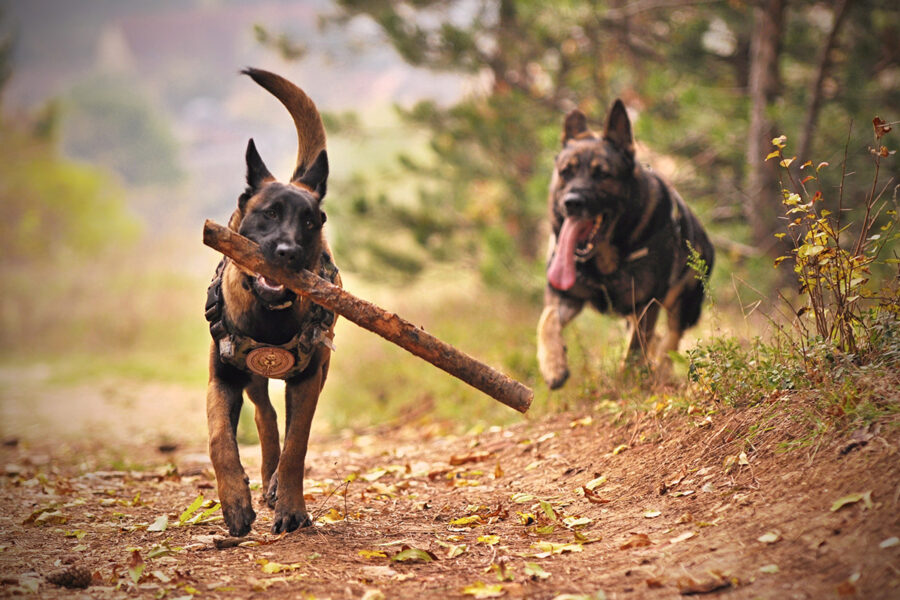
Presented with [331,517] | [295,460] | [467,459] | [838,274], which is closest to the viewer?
[838,274]

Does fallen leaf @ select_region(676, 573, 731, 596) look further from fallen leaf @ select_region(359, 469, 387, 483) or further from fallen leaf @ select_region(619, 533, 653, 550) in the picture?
fallen leaf @ select_region(359, 469, 387, 483)

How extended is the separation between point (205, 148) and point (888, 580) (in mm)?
75432

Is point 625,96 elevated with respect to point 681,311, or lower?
elevated

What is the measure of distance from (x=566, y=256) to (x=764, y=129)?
468 cm

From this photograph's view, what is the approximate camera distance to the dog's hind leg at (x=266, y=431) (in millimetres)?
4854

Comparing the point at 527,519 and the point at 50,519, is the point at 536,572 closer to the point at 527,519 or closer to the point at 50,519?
the point at 527,519

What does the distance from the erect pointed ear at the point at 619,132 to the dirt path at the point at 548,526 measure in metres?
2.06

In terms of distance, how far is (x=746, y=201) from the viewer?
10.3m

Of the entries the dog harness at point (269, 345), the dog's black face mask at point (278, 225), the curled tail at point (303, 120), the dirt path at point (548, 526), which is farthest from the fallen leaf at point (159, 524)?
the curled tail at point (303, 120)

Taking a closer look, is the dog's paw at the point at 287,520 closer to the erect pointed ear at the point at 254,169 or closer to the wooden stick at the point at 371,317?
the wooden stick at the point at 371,317

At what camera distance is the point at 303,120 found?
4.99 meters

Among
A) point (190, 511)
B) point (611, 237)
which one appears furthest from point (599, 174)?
point (190, 511)

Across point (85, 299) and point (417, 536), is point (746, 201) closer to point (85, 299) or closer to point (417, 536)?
point (417, 536)

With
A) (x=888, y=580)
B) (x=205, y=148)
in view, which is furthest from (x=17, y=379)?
(x=205, y=148)
